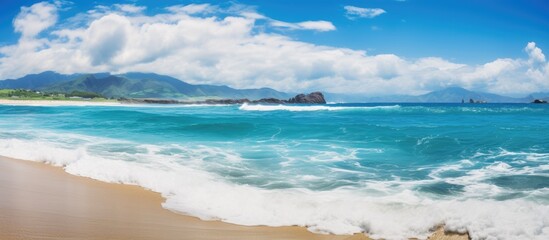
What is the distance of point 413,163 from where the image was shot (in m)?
12.5

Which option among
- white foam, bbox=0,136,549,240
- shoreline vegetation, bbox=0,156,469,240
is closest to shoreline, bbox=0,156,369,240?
shoreline vegetation, bbox=0,156,469,240

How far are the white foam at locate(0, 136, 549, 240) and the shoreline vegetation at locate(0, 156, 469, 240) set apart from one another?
0.27 m

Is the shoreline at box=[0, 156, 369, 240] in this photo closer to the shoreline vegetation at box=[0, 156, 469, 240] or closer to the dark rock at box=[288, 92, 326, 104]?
the shoreline vegetation at box=[0, 156, 469, 240]

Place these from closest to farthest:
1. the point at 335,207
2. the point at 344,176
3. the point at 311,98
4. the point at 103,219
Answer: the point at 103,219
the point at 335,207
the point at 344,176
the point at 311,98

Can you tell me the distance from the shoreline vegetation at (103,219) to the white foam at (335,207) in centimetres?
27

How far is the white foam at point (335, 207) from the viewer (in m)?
5.51

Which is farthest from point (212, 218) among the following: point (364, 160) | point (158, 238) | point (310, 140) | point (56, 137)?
point (56, 137)

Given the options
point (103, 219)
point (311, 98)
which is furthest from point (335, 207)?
point (311, 98)

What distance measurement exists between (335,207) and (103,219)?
12.5ft

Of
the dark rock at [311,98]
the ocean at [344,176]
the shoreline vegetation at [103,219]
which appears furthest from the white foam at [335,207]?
the dark rock at [311,98]

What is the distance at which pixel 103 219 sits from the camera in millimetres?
5688

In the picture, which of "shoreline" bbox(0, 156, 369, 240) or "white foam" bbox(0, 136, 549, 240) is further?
"white foam" bbox(0, 136, 549, 240)

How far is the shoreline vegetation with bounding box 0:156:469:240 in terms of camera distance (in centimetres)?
496

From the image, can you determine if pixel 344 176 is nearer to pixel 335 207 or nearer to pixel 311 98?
pixel 335 207
